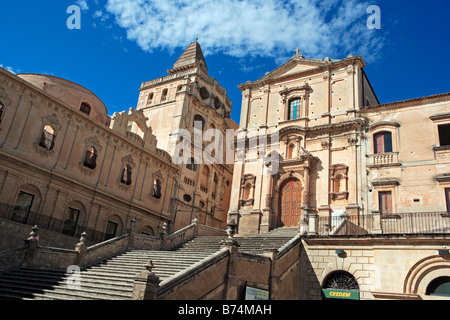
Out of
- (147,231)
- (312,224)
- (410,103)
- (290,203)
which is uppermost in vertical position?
(410,103)

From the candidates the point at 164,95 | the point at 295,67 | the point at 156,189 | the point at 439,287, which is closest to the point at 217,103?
the point at 164,95

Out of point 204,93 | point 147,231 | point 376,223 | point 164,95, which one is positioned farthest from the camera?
point 204,93

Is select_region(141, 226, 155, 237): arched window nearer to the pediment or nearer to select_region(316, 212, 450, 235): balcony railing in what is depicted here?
select_region(316, 212, 450, 235): balcony railing

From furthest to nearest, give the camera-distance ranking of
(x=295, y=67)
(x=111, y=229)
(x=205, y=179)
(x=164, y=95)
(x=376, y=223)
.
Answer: (x=164, y=95), (x=205, y=179), (x=295, y=67), (x=111, y=229), (x=376, y=223)

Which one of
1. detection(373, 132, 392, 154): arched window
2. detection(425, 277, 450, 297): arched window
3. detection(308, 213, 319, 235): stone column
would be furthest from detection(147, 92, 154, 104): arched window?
detection(425, 277, 450, 297): arched window

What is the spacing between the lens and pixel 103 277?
14695 millimetres

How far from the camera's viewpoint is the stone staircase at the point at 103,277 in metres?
12.9

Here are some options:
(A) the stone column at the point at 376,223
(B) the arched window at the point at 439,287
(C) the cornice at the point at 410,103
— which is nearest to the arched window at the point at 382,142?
(C) the cornice at the point at 410,103

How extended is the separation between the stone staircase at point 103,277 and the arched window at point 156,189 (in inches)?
488

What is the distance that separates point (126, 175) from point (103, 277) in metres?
14.7

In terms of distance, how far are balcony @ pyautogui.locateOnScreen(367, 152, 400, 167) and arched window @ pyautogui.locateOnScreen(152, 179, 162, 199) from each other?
55.6 ft

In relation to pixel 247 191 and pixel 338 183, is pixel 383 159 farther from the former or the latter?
pixel 247 191

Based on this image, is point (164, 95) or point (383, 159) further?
point (164, 95)
